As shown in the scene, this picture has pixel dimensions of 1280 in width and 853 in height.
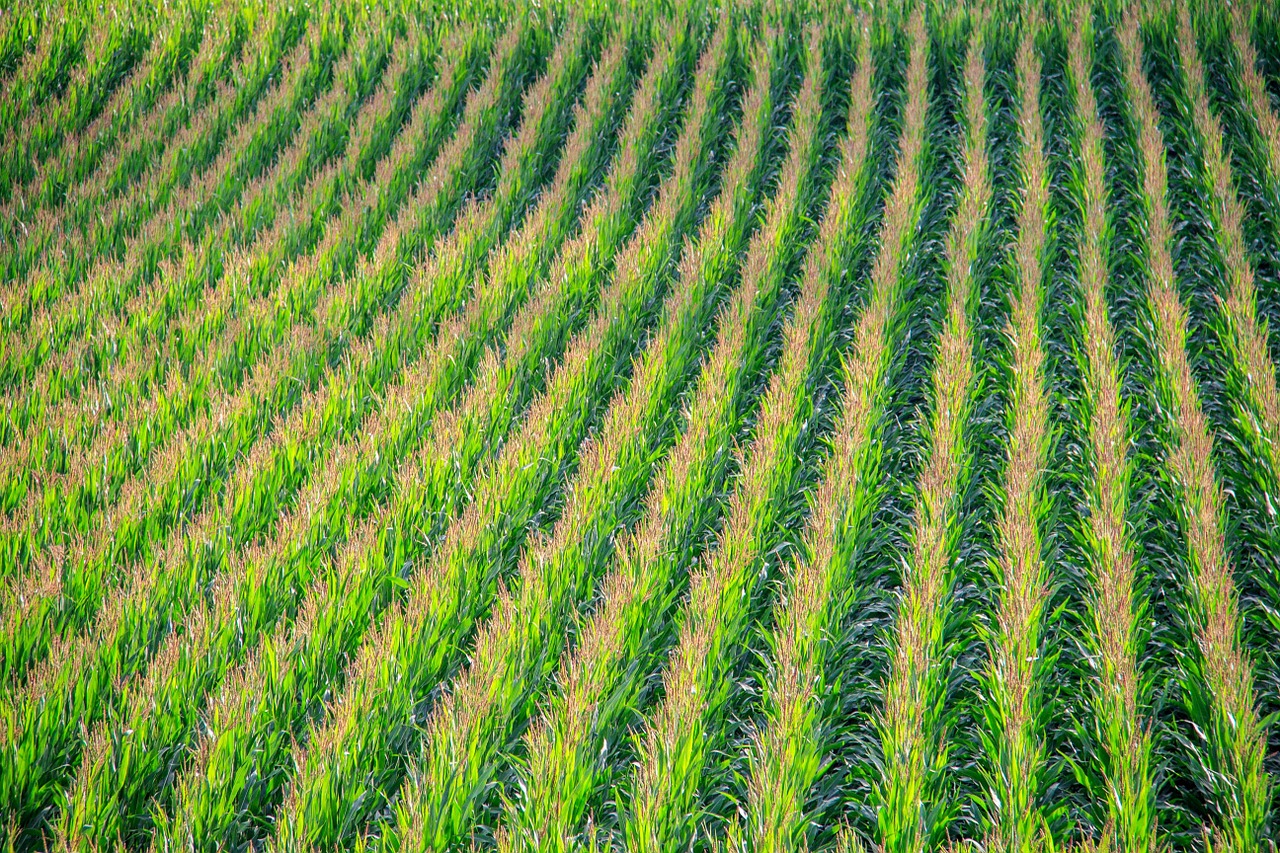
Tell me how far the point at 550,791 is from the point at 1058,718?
147cm

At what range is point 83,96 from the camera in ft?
21.8

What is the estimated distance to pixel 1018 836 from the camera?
86.5 inches

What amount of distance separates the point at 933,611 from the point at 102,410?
3.04 metres

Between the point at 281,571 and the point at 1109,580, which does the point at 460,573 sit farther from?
the point at 1109,580

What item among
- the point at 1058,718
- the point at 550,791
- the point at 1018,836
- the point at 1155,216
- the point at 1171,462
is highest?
the point at 1155,216

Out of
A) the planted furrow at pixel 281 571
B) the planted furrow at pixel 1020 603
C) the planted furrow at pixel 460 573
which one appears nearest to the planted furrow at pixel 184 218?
the planted furrow at pixel 281 571

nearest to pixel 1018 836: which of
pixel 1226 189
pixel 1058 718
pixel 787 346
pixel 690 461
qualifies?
pixel 1058 718

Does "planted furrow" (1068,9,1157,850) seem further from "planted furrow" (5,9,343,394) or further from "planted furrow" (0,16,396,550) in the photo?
"planted furrow" (5,9,343,394)

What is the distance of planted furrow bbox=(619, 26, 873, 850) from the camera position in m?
2.29

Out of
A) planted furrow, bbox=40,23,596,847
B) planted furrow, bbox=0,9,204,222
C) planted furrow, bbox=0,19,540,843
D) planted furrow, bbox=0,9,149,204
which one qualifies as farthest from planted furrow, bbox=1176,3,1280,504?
planted furrow, bbox=0,9,149,204

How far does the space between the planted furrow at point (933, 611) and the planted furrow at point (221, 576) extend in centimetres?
172

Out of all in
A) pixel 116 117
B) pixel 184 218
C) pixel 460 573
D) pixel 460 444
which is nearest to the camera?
pixel 460 573

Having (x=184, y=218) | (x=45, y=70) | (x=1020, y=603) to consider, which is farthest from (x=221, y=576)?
(x=45, y=70)

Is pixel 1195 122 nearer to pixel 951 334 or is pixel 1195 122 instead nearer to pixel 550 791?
pixel 951 334
